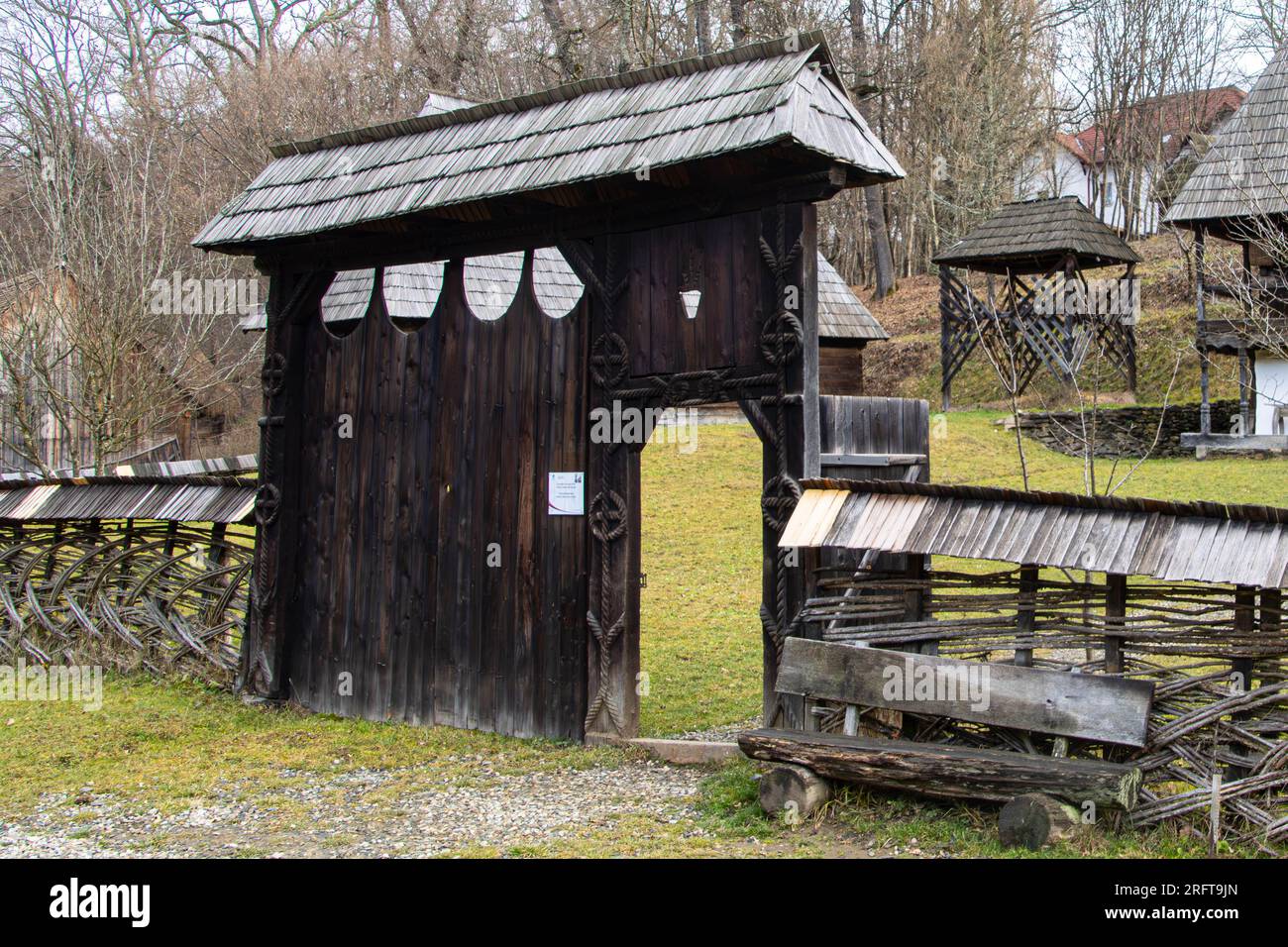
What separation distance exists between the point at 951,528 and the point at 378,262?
5102 mm

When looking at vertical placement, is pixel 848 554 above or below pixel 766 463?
below

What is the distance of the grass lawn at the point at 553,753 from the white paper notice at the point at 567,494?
61.7 inches

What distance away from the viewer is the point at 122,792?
7.74m

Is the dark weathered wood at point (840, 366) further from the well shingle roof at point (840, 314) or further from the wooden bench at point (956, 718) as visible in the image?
the wooden bench at point (956, 718)

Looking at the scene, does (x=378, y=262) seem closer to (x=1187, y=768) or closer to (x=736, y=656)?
(x=736, y=656)

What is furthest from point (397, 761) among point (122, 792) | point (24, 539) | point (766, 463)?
point (24, 539)

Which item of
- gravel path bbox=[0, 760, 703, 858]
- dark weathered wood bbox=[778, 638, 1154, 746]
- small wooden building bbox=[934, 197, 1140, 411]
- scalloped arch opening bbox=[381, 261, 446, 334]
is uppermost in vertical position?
small wooden building bbox=[934, 197, 1140, 411]

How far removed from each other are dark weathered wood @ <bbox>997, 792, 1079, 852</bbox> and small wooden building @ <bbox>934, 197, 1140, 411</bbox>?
2120cm

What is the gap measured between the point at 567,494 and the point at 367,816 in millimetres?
2553

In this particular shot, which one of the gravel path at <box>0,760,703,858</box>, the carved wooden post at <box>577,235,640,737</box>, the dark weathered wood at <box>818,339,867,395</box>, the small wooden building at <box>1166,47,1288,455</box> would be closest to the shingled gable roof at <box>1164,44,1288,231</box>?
the small wooden building at <box>1166,47,1288,455</box>

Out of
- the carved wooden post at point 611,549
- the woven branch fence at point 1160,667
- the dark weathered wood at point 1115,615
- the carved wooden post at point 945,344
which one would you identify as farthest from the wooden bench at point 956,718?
the carved wooden post at point 945,344

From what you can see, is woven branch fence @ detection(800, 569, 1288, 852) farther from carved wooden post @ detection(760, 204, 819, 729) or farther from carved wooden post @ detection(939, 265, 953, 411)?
carved wooden post @ detection(939, 265, 953, 411)

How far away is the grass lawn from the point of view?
6125 mm
